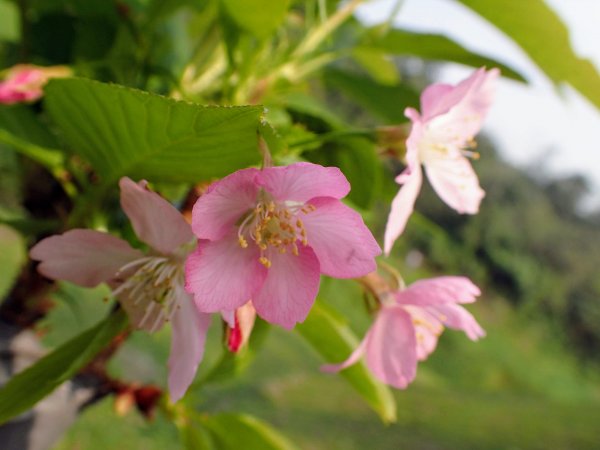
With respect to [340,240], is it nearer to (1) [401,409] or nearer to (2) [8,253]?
(2) [8,253]

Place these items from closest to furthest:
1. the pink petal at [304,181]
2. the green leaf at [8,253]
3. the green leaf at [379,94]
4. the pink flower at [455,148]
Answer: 1. the pink petal at [304,181]
2. the pink flower at [455,148]
3. the green leaf at [379,94]
4. the green leaf at [8,253]

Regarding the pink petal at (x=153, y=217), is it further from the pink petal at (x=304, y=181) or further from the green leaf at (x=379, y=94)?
the green leaf at (x=379, y=94)

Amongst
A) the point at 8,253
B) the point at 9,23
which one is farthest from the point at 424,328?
the point at 8,253

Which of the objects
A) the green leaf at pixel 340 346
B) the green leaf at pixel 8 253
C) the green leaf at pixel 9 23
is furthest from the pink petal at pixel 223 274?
the green leaf at pixel 8 253

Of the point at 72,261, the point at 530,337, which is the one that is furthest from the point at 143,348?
the point at 530,337

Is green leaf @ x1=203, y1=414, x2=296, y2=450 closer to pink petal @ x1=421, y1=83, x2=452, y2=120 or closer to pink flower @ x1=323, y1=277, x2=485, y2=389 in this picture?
pink flower @ x1=323, y1=277, x2=485, y2=389

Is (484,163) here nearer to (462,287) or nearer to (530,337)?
(530,337)

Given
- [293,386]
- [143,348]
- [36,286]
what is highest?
[36,286]

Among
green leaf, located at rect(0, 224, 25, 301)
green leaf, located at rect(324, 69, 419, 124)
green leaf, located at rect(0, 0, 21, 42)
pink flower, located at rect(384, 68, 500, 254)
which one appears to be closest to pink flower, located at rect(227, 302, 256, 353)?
pink flower, located at rect(384, 68, 500, 254)
